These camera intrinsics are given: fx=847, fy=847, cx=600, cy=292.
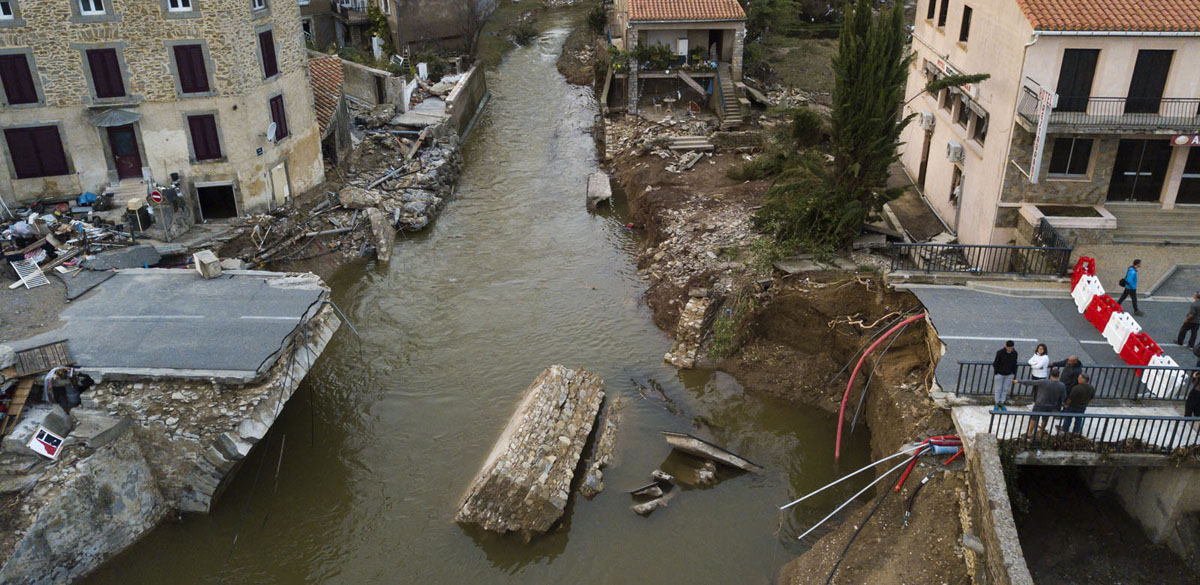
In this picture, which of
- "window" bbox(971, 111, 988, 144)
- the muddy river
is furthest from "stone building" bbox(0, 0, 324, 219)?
"window" bbox(971, 111, 988, 144)

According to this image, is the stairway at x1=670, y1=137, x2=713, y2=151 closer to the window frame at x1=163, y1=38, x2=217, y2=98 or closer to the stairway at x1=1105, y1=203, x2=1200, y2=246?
the stairway at x1=1105, y1=203, x2=1200, y2=246

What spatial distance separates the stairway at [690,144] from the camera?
1491 inches

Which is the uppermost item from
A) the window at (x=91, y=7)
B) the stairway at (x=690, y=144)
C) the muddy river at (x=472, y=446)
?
the window at (x=91, y=7)

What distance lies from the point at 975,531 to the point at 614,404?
9661 millimetres

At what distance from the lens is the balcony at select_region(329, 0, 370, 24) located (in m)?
52.7

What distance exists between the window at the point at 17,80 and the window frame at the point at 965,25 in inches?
1136

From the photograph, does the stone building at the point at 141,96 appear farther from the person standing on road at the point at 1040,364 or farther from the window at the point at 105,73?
the person standing on road at the point at 1040,364

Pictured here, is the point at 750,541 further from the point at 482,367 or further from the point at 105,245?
the point at 105,245

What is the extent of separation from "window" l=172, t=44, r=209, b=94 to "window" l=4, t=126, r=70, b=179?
14.1 ft

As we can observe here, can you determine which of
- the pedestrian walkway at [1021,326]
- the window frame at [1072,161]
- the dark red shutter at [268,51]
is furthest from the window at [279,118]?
the window frame at [1072,161]

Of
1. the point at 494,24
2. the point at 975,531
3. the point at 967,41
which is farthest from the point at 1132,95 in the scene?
the point at 494,24

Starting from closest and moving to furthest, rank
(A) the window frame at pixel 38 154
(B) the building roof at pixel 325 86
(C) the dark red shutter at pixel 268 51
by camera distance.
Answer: (A) the window frame at pixel 38 154 → (C) the dark red shutter at pixel 268 51 → (B) the building roof at pixel 325 86

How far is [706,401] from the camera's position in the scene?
2266 centimetres

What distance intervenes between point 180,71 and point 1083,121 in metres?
26.6
